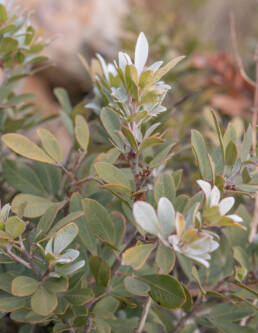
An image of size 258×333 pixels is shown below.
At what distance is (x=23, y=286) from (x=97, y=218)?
15 cm

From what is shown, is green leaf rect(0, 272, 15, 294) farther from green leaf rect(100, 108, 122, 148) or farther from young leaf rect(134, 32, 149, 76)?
young leaf rect(134, 32, 149, 76)

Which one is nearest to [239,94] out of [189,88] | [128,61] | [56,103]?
[189,88]

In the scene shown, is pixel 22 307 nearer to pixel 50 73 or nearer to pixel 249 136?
pixel 249 136

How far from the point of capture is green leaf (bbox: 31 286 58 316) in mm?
483

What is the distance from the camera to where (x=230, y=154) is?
0.57 metres

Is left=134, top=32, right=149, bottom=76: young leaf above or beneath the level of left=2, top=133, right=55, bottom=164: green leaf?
above

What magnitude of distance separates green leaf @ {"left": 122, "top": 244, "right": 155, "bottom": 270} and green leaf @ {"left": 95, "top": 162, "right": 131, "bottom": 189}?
10cm

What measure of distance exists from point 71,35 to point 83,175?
1.75 m

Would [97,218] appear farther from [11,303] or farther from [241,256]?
[241,256]

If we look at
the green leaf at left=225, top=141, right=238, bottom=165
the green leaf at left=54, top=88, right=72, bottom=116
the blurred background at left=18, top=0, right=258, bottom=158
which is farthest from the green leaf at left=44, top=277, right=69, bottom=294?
the blurred background at left=18, top=0, right=258, bottom=158

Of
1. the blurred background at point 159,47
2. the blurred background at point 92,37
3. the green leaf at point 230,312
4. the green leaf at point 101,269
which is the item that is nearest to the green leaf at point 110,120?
the green leaf at point 101,269

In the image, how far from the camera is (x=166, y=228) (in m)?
0.47

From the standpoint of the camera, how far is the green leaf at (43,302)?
483 millimetres

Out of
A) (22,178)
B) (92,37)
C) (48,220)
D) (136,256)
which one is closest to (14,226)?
(48,220)
